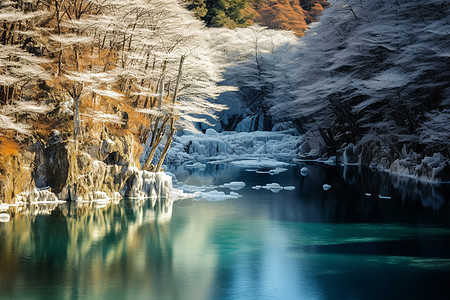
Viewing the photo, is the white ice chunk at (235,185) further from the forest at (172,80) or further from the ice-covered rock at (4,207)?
the ice-covered rock at (4,207)

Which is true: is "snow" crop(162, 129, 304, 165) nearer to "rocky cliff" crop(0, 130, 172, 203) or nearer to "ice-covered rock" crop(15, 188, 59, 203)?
"rocky cliff" crop(0, 130, 172, 203)

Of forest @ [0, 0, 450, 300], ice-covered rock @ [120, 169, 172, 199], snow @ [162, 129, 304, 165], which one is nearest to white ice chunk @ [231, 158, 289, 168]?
forest @ [0, 0, 450, 300]

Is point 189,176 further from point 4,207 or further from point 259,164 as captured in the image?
point 4,207

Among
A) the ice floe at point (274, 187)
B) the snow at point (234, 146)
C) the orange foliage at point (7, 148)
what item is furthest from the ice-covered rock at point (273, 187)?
the snow at point (234, 146)

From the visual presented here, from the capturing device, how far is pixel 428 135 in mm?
23016

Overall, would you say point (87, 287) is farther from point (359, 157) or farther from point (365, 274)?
point (359, 157)

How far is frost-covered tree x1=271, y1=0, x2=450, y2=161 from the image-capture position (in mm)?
22797

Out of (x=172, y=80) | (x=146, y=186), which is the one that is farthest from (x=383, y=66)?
(x=146, y=186)

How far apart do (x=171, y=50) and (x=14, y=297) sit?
37.1 feet

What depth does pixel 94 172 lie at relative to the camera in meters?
15.4

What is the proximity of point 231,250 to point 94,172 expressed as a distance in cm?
647

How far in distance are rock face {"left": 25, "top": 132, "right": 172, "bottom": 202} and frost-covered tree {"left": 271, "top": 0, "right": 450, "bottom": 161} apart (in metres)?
12.0

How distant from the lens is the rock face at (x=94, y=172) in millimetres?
14766

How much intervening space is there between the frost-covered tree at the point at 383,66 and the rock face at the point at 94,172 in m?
12.0
